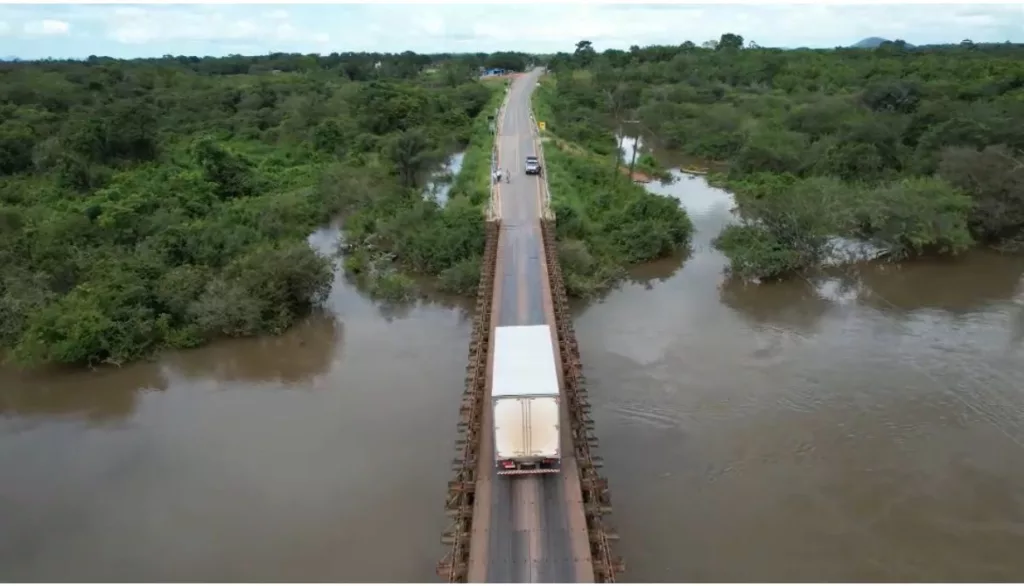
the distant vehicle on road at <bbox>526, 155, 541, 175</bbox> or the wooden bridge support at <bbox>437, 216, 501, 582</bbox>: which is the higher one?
the distant vehicle on road at <bbox>526, 155, 541, 175</bbox>

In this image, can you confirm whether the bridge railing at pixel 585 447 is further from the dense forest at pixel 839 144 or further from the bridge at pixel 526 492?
the dense forest at pixel 839 144

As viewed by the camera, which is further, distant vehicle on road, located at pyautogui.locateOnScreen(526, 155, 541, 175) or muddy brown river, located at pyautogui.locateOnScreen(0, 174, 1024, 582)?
distant vehicle on road, located at pyautogui.locateOnScreen(526, 155, 541, 175)

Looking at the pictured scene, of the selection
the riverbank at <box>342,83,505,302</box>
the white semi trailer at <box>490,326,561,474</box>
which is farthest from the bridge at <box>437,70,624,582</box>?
the riverbank at <box>342,83,505,302</box>

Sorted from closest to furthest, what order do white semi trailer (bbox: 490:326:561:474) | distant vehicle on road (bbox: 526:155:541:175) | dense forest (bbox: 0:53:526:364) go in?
white semi trailer (bbox: 490:326:561:474) < dense forest (bbox: 0:53:526:364) < distant vehicle on road (bbox: 526:155:541:175)

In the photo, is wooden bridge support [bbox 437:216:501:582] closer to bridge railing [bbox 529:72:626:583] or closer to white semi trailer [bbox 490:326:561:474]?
white semi trailer [bbox 490:326:561:474]

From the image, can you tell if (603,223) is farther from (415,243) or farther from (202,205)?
(202,205)

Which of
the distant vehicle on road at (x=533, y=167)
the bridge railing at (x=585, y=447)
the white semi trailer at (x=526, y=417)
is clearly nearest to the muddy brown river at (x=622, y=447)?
the bridge railing at (x=585, y=447)

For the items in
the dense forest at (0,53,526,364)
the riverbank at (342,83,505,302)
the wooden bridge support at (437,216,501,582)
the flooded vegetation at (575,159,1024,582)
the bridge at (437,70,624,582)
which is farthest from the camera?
the riverbank at (342,83,505,302)
